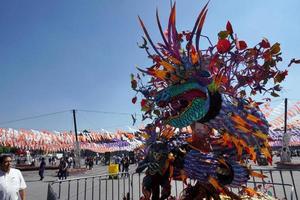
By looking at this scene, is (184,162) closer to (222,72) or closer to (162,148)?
(162,148)

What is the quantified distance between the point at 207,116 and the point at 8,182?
3679 millimetres

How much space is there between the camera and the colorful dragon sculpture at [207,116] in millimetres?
3773

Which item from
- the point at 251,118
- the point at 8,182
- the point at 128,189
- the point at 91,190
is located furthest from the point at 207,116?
the point at 91,190

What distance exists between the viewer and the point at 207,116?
3777 millimetres

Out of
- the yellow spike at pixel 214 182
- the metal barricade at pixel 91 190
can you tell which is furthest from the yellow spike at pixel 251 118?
the metal barricade at pixel 91 190

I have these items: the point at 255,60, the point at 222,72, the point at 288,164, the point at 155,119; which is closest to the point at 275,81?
the point at 255,60

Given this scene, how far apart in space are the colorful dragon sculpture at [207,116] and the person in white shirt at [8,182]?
255cm

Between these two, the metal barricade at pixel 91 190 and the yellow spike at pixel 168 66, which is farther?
the metal barricade at pixel 91 190

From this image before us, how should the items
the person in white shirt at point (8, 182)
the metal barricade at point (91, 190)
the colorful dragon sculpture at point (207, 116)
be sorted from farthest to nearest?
the metal barricade at point (91, 190), the person in white shirt at point (8, 182), the colorful dragon sculpture at point (207, 116)

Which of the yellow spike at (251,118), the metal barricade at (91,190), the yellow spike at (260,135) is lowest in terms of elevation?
the metal barricade at (91,190)

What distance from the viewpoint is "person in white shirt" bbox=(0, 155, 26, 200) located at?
17.3 ft

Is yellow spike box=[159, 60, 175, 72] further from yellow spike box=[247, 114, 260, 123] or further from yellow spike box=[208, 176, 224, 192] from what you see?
yellow spike box=[208, 176, 224, 192]

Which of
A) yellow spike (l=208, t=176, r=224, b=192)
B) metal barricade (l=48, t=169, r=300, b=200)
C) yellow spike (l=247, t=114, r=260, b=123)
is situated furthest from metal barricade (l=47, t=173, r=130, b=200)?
yellow spike (l=247, t=114, r=260, b=123)

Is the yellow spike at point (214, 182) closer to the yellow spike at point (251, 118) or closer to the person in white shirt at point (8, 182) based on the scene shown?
the yellow spike at point (251, 118)
